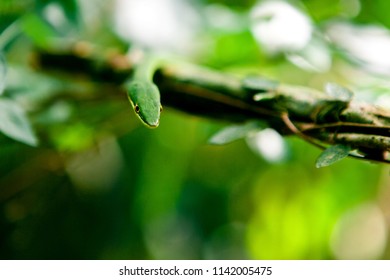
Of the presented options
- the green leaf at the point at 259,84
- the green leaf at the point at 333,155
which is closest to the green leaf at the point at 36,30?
the green leaf at the point at 259,84

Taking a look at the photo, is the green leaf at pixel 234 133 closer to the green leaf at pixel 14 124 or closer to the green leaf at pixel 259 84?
the green leaf at pixel 259 84

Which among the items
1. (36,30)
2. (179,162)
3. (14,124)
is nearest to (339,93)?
(14,124)

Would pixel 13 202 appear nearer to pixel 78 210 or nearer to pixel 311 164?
pixel 78 210

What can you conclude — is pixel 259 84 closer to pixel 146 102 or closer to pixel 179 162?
pixel 146 102

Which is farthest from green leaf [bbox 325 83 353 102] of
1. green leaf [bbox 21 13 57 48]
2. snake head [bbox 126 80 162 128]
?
green leaf [bbox 21 13 57 48]

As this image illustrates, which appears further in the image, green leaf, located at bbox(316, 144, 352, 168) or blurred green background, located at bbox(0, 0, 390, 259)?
blurred green background, located at bbox(0, 0, 390, 259)

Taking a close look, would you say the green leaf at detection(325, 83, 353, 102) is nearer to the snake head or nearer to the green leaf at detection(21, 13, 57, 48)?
the snake head

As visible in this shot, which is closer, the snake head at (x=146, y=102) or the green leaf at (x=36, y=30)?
the snake head at (x=146, y=102)
